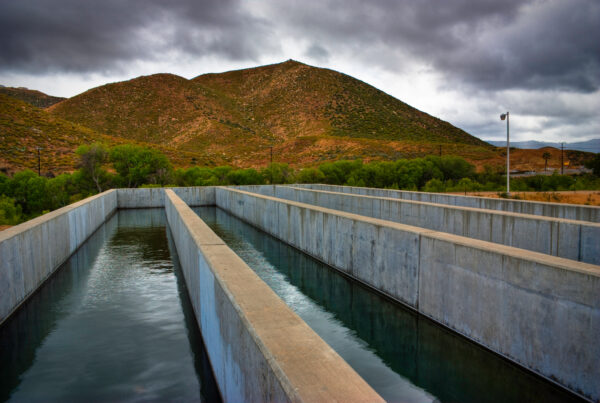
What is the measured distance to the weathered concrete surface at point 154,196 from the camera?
2916 cm

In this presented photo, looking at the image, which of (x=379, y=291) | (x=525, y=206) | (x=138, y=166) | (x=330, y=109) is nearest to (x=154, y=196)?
(x=138, y=166)

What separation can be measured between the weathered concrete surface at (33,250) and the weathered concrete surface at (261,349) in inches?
162

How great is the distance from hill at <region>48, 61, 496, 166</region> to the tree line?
19.1 meters

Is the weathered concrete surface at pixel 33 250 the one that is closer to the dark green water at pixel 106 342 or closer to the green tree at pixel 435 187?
the dark green water at pixel 106 342

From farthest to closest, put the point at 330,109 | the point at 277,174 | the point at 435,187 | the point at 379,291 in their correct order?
the point at 330,109
the point at 277,174
the point at 435,187
the point at 379,291

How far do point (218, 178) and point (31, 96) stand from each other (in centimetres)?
12123

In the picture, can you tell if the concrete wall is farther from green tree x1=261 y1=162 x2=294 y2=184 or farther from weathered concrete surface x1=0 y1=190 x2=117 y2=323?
green tree x1=261 y1=162 x2=294 y2=184

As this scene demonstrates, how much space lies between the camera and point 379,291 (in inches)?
360

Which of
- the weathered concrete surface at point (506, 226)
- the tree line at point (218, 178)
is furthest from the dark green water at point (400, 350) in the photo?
the tree line at point (218, 178)

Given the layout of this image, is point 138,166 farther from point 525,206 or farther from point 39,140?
point 525,206

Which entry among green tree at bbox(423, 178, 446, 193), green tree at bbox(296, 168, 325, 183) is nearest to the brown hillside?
green tree at bbox(296, 168, 325, 183)

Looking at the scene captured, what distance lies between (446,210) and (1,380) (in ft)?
35.6

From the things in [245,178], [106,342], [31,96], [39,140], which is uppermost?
[31,96]

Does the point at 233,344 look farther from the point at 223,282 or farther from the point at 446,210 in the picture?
the point at 446,210
